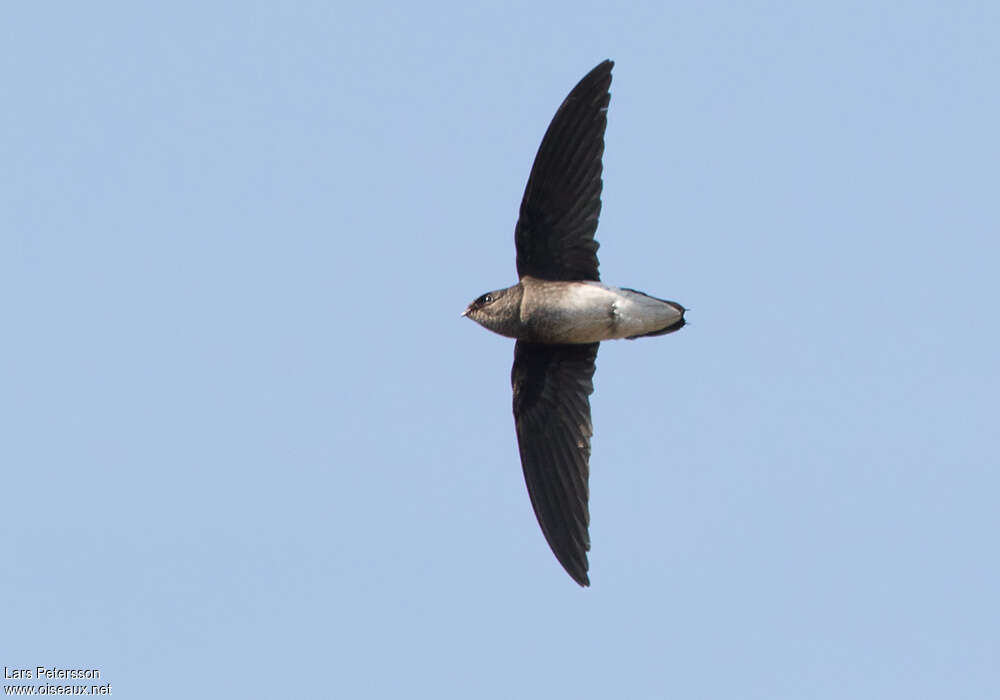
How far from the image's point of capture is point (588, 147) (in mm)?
9844

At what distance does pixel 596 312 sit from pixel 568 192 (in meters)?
0.91

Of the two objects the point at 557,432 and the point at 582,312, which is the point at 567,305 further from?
the point at 557,432

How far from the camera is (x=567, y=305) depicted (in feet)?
32.5

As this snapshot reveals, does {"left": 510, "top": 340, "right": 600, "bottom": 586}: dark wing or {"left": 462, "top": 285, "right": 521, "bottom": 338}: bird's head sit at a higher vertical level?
{"left": 462, "top": 285, "right": 521, "bottom": 338}: bird's head

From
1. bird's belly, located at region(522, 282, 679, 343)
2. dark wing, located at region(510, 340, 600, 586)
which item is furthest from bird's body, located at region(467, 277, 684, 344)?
dark wing, located at region(510, 340, 600, 586)

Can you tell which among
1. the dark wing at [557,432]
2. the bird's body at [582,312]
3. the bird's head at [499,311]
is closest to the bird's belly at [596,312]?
the bird's body at [582,312]

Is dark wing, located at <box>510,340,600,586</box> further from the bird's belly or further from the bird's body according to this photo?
the bird's belly

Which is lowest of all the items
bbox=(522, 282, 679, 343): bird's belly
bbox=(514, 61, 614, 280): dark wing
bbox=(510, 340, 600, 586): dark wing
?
bbox=(510, 340, 600, 586): dark wing

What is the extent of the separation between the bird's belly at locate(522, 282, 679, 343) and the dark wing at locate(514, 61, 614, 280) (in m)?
0.16

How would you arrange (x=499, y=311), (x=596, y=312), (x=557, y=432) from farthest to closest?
(x=557, y=432), (x=499, y=311), (x=596, y=312)

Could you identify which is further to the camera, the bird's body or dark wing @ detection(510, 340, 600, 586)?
dark wing @ detection(510, 340, 600, 586)

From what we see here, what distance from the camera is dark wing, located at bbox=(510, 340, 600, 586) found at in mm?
10055

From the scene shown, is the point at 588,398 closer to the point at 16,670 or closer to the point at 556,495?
the point at 556,495

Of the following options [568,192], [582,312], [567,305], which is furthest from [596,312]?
[568,192]
